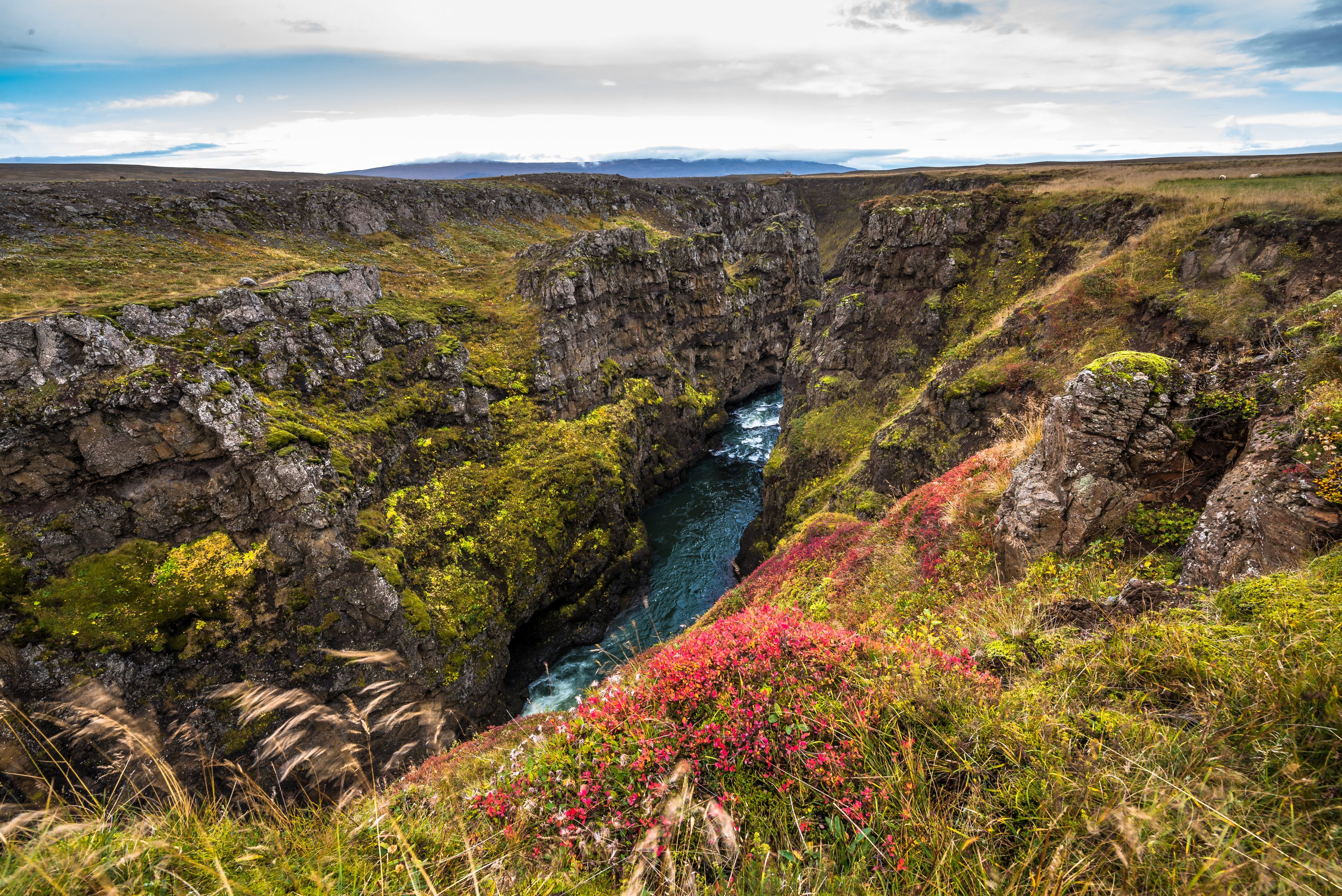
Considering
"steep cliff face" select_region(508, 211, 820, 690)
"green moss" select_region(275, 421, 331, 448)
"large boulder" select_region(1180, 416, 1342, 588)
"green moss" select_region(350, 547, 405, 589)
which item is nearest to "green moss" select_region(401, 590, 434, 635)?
"green moss" select_region(350, 547, 405, 589)

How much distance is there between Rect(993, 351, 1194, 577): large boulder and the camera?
932cm

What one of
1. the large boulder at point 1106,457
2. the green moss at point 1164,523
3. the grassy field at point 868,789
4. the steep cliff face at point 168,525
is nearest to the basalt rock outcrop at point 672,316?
the steep cliff face at point 168,525

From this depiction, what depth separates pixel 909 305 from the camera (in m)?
33.5

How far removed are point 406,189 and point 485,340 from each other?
46338 mm

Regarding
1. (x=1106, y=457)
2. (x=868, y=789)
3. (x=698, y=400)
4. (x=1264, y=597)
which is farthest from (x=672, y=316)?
(x=868, y=789)

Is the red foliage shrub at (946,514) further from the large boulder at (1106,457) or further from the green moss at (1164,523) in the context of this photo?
the green moss at (1164,523)

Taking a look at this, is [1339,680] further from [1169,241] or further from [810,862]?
[1169,241]

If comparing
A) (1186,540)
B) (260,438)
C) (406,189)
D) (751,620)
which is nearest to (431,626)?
(260,438)

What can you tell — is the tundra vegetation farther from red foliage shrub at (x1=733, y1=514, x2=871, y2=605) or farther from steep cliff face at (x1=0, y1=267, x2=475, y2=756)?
steep cliff face at (x1=0, y1=267, x2=475, y2=756)

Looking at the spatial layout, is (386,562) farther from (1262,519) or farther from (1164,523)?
(1262,519)

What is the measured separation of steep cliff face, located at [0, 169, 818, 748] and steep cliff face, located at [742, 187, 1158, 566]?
13.8m

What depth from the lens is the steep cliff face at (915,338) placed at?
76.4 feet

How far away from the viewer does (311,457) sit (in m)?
20.6

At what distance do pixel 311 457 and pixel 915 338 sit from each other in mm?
34558
